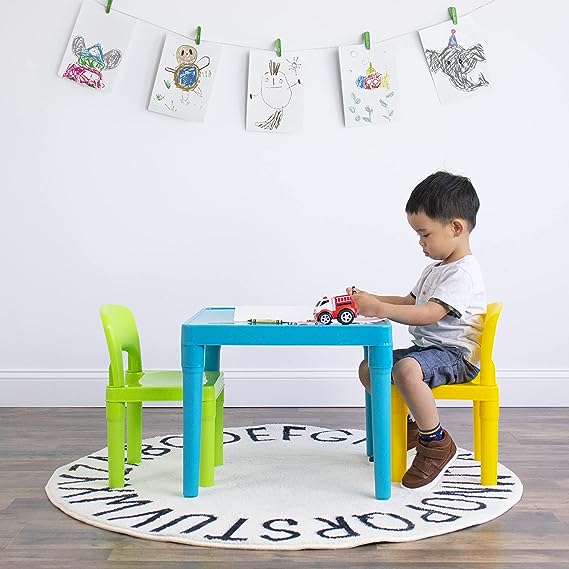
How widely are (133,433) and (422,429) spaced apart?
717mm

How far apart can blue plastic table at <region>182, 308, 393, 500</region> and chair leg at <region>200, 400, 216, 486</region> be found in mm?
78

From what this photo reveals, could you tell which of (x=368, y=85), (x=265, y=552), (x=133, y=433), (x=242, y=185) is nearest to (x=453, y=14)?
(x=368, y=85)

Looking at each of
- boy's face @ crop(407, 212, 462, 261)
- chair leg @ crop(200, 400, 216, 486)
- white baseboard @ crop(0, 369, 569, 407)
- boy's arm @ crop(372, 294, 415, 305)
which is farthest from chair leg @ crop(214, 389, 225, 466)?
white baseboard @ crop(0, 369, 569, 407)

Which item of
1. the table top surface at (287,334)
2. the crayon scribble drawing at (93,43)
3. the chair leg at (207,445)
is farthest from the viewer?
the crayon scribble drawing at (93,43)

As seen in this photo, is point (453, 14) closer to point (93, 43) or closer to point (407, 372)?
point (93, 43)

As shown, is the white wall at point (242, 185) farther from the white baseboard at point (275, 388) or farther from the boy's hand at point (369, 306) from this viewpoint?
the boy's hand at point (369, 306)

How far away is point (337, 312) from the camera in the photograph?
185 centimetres

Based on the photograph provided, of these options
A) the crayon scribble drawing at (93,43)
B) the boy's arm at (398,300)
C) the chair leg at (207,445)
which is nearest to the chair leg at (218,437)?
the chair leg at (207,445)

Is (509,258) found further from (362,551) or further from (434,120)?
(362,551)

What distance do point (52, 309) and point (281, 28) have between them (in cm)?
128

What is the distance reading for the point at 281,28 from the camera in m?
3.04

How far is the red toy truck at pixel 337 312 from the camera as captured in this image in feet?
6.03

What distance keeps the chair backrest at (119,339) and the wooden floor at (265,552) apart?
0.32 m

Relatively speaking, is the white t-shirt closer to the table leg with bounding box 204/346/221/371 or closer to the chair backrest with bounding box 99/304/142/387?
the table leg with bounding box 204/346/221/371
